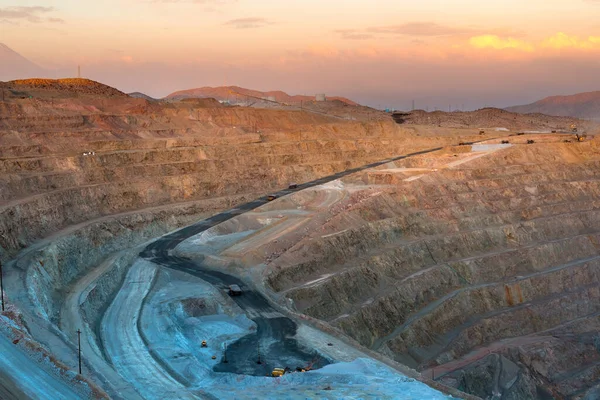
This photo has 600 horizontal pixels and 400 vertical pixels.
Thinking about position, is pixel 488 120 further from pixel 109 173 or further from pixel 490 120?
pixel 109 173

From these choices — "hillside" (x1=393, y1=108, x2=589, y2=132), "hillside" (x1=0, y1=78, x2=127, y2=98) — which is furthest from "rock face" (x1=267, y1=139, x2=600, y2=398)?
"hillside" (x1=393, y1=108, x2=589, y2=132)

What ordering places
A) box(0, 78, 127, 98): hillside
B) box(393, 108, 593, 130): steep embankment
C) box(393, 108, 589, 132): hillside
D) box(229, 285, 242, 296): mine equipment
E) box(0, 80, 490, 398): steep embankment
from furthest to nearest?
box(393, 108, 589, 132): hillside → box(393, 108, 593, 130): steep embankment → box(0, 78, 127, 98): hillside → box(229, 285, 242, 296): mine equipment → box(0, 80, 490, 398): steep embankment

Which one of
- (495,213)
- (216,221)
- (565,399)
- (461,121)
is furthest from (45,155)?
(461,121)

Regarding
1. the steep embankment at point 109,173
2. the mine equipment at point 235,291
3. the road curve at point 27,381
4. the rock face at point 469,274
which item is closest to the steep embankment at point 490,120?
the steep embankment at point 109,173

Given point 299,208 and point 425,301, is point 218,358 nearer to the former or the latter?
point 425,301

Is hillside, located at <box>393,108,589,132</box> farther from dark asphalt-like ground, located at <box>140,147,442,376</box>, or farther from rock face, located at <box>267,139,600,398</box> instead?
dark asphalt-like ground, located at <box>140,147,442,376</box>

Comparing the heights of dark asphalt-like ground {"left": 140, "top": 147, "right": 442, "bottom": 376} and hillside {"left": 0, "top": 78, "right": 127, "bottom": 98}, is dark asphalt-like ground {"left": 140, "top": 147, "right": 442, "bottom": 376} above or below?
below
